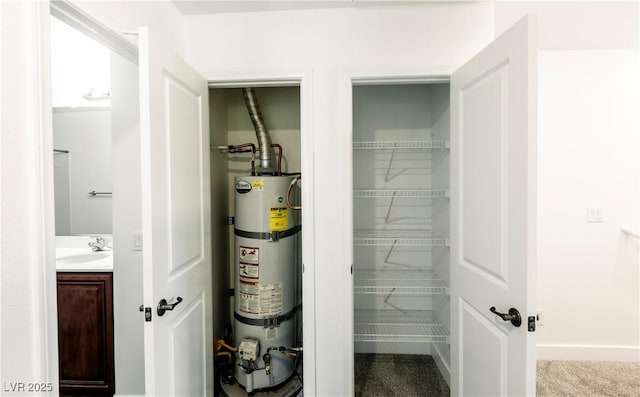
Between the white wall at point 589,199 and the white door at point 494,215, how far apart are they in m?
1.13

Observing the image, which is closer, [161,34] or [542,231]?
[161,34]

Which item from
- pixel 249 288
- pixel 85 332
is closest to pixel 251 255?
pixel 249 288

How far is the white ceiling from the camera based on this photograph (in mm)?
1582

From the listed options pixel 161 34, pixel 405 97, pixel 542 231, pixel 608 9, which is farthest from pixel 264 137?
pixel 608 9

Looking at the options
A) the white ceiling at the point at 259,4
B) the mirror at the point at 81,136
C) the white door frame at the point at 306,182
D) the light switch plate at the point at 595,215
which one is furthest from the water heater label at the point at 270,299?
the light switch plate at the point at 595,215

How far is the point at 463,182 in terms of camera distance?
1.46 m

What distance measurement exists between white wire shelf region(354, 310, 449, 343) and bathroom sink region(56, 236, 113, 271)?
167cm

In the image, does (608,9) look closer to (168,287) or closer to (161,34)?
(161,34)

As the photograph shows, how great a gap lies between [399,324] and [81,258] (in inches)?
89.4

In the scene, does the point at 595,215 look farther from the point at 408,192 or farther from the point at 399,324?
the point at 399,324

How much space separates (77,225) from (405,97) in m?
2.66

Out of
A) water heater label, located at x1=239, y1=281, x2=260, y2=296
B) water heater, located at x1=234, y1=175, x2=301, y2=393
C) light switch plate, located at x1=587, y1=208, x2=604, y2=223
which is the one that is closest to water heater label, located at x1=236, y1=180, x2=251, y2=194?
water heater, located at x1=234, y1=175, x2=301, y2=393

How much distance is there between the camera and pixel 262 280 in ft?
6.23

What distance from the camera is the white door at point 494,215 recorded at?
40.6 inches
